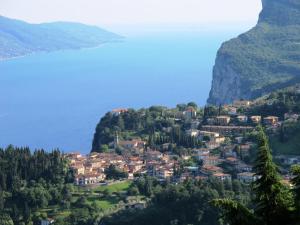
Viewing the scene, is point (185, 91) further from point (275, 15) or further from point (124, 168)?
point (124, 168)

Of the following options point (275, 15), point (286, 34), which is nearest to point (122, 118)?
point (286, 34)

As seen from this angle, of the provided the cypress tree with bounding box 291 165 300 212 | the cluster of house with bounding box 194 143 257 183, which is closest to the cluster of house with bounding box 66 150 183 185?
the cluster of house with bounding box 194 143 257 183

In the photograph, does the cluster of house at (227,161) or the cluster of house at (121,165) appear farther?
the cluster of house at (121,165)

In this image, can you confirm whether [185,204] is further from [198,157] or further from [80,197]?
[198,157]

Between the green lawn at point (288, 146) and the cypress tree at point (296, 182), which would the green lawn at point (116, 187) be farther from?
the cypress tree at point (296, 182)

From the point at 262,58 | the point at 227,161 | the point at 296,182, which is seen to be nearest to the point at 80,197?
the point at 227,161

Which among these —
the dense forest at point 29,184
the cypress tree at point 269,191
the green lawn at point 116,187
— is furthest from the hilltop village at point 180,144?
the cypress tree at point 269,191
